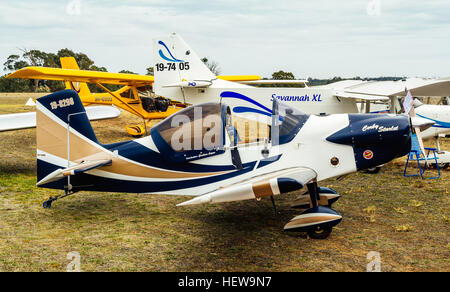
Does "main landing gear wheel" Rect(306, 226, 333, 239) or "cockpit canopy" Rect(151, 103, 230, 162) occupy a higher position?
"cockpit canopy" Rect(151, 103, 230, 162)

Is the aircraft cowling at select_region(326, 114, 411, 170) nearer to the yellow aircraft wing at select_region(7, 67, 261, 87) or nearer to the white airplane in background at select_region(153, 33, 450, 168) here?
the white airplane in background at select_region(153, 33, 450, 168)

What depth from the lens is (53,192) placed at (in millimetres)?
7809

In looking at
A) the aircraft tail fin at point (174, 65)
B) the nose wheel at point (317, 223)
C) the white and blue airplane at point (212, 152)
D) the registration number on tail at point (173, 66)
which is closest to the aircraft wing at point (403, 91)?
the aircraft tail fin at point (174, 65)

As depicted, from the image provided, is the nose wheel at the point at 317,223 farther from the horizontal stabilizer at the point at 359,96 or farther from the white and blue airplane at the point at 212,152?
the horizontal stabilizer at the point at 359,96

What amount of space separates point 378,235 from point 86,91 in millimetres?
16334

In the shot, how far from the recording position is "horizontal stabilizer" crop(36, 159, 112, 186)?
18.0 feet

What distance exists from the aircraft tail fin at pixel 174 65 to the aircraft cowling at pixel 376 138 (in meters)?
9.61

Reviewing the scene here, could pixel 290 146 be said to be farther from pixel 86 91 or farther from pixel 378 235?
pixel 86 91

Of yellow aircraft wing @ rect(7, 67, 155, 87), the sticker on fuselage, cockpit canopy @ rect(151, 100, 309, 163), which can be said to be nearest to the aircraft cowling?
the sticker on fuselage

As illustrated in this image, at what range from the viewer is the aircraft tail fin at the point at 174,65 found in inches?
567

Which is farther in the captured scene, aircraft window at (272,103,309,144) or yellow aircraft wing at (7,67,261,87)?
yellow aircraft wing at (7,67,261,87)


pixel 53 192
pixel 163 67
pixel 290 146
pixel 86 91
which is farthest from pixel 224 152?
pixel 86 91

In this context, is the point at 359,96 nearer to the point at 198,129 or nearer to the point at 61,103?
the point at 198,129
